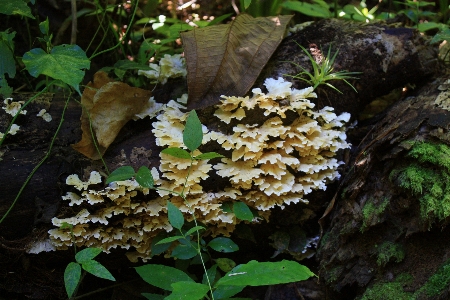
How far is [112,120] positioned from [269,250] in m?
1.46

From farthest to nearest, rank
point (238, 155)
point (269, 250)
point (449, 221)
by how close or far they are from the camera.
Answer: point (269, 250), point (238, 155), point (449, 221)

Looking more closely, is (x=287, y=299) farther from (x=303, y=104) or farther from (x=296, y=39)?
(x=296, y=39)

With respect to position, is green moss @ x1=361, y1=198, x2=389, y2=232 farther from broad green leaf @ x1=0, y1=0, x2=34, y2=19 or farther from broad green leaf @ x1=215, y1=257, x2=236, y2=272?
broad green leaf @ x1=0, y1=0, x2=34, y2=19

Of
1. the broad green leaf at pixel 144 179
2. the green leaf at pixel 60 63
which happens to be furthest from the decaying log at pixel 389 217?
the green leaf at pixel 60 63

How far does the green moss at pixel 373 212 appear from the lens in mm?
2475

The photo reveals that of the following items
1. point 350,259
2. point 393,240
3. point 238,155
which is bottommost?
point 350,259

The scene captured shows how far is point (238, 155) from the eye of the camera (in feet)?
8.56

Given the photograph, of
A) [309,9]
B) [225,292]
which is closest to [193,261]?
[225,292]

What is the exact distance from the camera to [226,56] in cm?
284

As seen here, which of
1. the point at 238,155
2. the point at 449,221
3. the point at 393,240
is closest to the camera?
the point at 449,221

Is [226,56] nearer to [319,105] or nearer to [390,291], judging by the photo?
[319,105]

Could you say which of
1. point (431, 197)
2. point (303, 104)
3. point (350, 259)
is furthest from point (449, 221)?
point (303, 104)

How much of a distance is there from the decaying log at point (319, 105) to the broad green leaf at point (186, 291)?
1079 millimetres

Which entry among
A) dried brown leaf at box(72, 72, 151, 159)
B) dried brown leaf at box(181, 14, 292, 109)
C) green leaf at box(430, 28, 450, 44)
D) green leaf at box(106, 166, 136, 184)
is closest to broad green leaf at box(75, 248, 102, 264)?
green leaf at box(106, 166, 136, 184)
